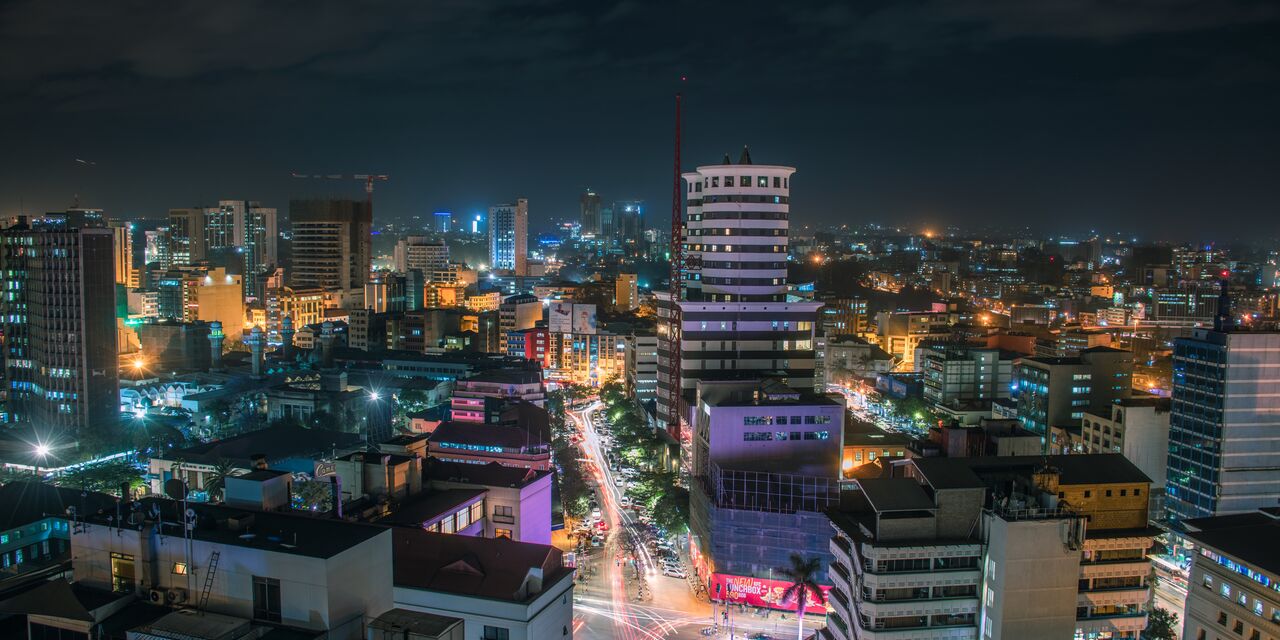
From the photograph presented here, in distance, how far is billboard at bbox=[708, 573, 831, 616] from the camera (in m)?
22.2

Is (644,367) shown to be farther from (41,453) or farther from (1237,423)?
(1237,423)

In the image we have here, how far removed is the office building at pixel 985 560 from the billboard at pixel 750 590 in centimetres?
419

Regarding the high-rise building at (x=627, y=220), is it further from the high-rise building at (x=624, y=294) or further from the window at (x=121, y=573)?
the window at (x=121, y=573)

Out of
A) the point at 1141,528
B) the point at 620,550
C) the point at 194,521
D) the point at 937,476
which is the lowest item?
the point at 620,550

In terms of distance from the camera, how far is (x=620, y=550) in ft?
87.5

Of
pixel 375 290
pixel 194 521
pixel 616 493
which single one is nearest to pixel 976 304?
pixel 375 290

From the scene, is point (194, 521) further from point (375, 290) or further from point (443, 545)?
point (375, 290)

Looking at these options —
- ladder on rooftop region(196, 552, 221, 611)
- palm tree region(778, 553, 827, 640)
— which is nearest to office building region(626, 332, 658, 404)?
palm tree region(778, 553, 827, 640)

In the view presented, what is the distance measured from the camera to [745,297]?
34938mm

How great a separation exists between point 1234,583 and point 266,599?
18.1m

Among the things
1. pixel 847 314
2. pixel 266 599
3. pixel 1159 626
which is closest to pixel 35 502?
pixel 266 599

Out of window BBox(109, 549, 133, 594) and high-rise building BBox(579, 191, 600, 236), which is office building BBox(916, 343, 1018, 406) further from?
high-rise building BBox(579, 191, 600, 236)

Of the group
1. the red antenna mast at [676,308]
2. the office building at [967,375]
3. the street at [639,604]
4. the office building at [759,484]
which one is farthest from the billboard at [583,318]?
the office building at [759,484]

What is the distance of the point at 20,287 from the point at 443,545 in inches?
1336
